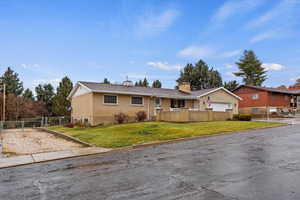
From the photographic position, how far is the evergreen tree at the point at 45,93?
4797cm

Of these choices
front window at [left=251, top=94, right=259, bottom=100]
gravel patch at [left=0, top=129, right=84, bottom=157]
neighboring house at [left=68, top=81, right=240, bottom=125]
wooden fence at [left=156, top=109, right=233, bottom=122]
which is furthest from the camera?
front window at [left=251, top=94, right=259, bottom=100]

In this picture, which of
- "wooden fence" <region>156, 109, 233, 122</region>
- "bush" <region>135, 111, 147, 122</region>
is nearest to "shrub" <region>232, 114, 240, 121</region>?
"wooden fence" <region>156, 109, 233, 122</region>

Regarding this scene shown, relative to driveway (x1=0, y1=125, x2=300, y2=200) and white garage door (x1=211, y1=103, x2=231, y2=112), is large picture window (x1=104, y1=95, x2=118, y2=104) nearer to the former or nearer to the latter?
white garage door (x1=211, y1=103, x2=231, y2=112)

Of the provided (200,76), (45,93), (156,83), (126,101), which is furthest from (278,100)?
(45,93)

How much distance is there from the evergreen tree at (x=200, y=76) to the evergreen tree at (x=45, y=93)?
3032 centimetres

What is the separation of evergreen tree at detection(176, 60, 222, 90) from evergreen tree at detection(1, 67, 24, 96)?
37.7 m

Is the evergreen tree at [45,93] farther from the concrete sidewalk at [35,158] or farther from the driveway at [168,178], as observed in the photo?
the driveway at [168,178]

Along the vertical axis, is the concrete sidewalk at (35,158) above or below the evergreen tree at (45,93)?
below

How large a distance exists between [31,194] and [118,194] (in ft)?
6.53

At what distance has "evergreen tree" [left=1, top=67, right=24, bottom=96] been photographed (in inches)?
1909

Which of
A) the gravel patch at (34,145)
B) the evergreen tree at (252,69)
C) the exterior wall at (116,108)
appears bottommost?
the gravel patch at (34,145)

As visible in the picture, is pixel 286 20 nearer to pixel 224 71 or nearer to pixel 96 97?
pixel 96 97

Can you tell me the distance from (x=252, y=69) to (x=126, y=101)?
148ft

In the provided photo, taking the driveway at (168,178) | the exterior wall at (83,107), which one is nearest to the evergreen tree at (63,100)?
the exterior wall at (83,107)
